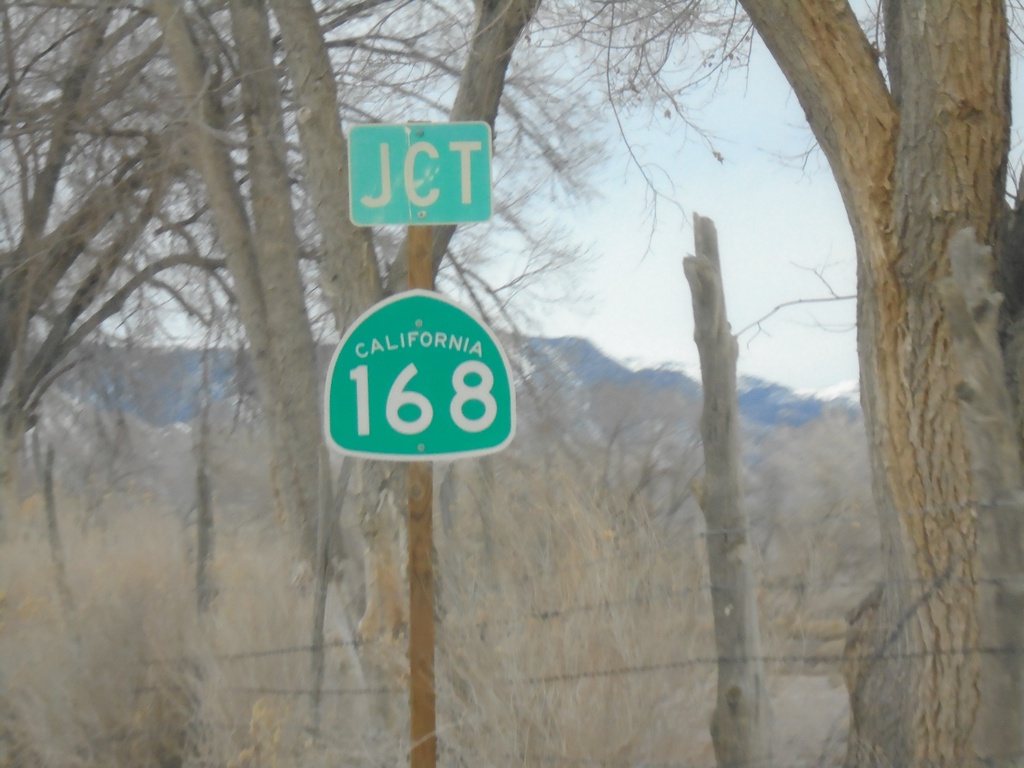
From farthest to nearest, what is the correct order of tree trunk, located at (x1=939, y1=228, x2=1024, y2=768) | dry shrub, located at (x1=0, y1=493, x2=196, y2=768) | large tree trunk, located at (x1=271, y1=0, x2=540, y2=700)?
large tree trunk, located at (x1=271, y1=0, x2=540, y2=700) → dry shrub, located at (x1=0, y1=493, x2=196, y2=768) → tree trunk, located at (x1=939, y1=228, x2=1024, y2=768)

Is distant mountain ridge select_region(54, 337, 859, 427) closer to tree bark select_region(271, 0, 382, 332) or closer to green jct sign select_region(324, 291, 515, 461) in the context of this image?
tree bark select_region(271, 0, 382, 332)

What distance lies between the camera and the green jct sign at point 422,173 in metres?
4.45

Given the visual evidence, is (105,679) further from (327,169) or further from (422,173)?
(422,173)

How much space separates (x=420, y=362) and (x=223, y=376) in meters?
11.0

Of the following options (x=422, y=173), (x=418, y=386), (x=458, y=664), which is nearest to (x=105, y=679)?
(x=458, y=664)

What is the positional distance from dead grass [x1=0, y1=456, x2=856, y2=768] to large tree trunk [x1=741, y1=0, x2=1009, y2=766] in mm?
752

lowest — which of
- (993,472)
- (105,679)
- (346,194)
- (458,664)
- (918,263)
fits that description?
(105,679)

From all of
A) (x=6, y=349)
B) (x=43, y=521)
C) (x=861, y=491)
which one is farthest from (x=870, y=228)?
(x=43, y=521)

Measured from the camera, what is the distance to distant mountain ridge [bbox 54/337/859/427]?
39.5 ft

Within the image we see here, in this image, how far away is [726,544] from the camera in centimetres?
489

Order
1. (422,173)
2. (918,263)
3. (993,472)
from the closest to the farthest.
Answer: (993,472) < (422,173) < (918,263)

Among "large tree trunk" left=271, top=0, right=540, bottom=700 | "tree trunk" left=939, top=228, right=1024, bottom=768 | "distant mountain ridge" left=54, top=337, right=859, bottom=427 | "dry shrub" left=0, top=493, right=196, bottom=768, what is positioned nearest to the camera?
"tree trunk" left=939, top=228, right=1024, bottom=768

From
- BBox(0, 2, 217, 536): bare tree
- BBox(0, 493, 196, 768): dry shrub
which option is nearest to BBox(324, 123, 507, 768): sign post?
BBox(0, 493, 196, 768): dry shrub

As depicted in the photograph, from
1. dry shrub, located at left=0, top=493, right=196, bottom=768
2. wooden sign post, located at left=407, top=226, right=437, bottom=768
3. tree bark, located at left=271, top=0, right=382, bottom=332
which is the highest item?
tree bark, located at left=271, top=0, right=382, bottom=332
